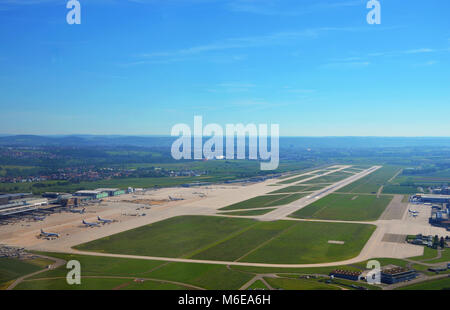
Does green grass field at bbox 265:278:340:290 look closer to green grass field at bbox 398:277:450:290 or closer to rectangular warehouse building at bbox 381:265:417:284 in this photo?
rectangular warehouse building at bbox 381:265:417:284

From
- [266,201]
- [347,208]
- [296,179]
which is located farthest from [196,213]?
[296,179]

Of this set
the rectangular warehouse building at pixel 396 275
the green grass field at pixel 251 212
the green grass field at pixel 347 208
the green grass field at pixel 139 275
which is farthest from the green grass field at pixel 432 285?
the green grass field at pixel 251 212

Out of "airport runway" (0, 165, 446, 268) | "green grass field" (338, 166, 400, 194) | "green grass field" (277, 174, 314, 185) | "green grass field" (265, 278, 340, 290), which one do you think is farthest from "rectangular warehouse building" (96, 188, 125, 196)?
"green grass field" (265, 278, 340, 290)

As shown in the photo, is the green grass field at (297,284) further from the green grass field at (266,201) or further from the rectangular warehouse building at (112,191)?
the rectangular warehouse building at (112,191)

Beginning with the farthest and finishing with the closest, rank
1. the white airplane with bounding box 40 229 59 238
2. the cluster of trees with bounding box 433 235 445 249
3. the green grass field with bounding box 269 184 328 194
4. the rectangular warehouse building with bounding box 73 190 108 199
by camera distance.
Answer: the green grass field with bounding box 269 184 328 194 < the rectangular warehouse building with bounding box 73 190 108 199 < the white airplane with bounding box 40 229 59 238 < the cluster of trees with bounding box 433 235 445 249
